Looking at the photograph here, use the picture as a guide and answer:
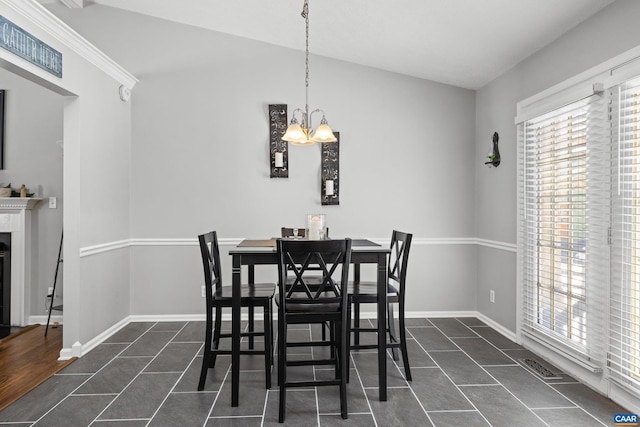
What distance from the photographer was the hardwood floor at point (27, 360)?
106 inches

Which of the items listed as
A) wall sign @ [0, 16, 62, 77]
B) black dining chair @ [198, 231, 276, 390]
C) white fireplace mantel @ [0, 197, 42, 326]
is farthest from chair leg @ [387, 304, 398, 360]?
white fireplace mantel @ [0, 197, 42, 326]

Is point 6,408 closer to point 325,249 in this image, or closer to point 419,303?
point 325,249

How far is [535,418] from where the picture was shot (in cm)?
229

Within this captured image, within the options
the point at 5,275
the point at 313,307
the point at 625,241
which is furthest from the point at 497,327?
the point at 5,275

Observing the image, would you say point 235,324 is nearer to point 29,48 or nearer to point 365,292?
point 365,292

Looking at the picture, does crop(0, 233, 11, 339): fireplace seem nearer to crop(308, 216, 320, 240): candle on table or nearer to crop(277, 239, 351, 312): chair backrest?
crop(308, 216, 320, 240): candle on table

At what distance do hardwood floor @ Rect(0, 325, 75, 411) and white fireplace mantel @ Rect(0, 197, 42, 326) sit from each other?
242mm

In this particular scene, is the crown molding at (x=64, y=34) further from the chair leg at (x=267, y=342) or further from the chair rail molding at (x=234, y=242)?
the chair leg at (x=267, y=342)

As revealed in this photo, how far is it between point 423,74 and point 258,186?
210 centimetres

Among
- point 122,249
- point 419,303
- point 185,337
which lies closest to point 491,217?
point 419,303

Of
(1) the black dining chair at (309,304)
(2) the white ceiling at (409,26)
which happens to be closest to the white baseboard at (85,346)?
(1) the black dining chair at (309,304)

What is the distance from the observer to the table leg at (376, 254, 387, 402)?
251cm

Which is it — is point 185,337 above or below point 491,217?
below

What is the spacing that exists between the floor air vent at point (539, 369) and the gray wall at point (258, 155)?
1.34m
